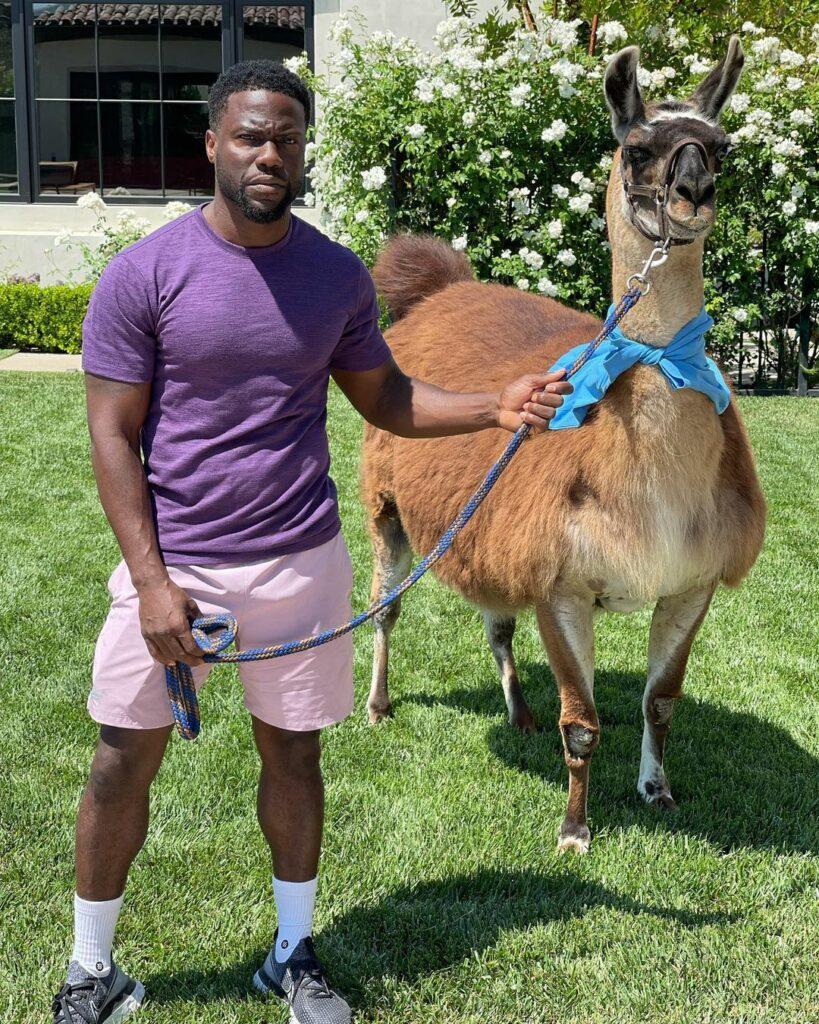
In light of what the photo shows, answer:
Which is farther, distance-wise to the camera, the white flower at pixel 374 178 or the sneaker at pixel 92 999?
the white flower at pixel 374 178

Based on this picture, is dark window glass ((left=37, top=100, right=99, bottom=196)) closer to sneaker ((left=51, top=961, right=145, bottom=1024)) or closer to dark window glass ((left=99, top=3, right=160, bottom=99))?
dark window glass ((left=99, top=3, right=160, bottom=99))

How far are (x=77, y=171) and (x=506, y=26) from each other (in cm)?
746

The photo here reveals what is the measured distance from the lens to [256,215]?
251 cm

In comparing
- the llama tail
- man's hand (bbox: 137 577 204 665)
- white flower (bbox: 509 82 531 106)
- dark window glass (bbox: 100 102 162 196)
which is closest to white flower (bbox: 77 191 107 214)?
dark window glass (bbox: 100 102 162 196)

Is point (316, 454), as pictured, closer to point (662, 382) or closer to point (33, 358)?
point (662, 382)

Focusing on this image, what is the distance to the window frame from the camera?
1462cm

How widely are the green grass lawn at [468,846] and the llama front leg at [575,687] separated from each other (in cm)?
11

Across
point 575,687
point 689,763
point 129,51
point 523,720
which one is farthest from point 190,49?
point 575,687

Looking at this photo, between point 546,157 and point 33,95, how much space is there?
27.2ft

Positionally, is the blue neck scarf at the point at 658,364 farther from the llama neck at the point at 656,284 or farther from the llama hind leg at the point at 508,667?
the llama hind leg at the point at 508,667

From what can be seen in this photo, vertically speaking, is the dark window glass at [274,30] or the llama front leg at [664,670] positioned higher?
the dark window glass at [274,30]

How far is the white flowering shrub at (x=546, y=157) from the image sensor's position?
32.9 ft

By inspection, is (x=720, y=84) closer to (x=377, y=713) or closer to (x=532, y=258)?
(x=377, y=713)

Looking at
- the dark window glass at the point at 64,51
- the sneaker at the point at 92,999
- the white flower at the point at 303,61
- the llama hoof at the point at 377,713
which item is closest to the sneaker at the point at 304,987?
the sneaker at the point at 92,999
